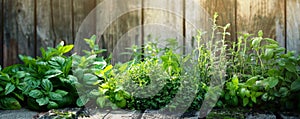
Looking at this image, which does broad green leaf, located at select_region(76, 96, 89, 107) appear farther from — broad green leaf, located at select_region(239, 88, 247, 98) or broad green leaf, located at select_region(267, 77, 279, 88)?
broad green leaf, located at select_region(267, 77, 279, 88)

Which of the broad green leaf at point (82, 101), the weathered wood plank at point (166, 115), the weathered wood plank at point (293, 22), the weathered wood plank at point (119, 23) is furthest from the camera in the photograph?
the weathered wood plank at point (119, 23)

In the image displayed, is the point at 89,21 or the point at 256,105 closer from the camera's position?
the point at 256,105

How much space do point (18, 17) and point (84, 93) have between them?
3.48 feet

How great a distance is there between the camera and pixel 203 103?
9.06ft

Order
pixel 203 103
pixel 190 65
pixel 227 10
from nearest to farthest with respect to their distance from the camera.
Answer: pixel 203 103 < pixel 190 65 < pixel 227 10

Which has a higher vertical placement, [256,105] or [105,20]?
[105,20]

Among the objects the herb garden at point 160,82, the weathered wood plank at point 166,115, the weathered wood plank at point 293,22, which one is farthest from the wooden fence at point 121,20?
the weathered wood plank at point 166,115

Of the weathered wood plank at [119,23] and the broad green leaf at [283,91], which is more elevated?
the weathered wood plank at [119,23]

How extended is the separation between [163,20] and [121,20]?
335 mm

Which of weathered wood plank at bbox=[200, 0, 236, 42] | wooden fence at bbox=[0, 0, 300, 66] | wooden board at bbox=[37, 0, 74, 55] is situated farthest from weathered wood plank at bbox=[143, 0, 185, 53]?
wooden board at bbox=[37, 0, 74, 55]

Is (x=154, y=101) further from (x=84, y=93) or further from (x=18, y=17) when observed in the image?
(x=18, y=17)

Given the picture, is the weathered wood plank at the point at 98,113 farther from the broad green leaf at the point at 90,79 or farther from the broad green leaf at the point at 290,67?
the broad green leaf at the point at 290,67

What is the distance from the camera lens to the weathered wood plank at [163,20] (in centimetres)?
347

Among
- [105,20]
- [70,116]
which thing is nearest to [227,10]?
[105,20]
